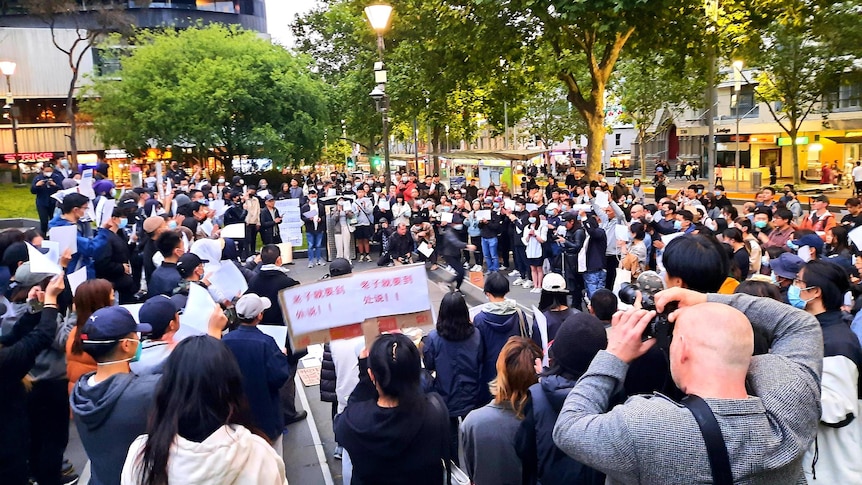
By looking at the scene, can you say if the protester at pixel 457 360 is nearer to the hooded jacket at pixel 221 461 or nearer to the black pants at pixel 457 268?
the hooded jacket at pixel 221 461

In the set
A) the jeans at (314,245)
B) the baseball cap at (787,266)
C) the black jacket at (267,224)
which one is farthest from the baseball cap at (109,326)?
the jeans at (314,245)

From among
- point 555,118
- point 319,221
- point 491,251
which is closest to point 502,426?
point 491,251

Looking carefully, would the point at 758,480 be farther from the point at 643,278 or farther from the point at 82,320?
the point at 82,320

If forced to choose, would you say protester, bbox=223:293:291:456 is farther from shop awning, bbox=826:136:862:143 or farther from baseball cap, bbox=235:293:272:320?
shop awning, bbox=826:136:862:143

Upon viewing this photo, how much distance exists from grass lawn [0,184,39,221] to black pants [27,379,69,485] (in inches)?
725

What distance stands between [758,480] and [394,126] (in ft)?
124

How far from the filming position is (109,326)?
3.41m

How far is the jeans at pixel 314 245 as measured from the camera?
667 inches

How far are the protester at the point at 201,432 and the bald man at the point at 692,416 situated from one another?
4.11ft

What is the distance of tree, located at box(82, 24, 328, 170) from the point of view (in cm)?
2512

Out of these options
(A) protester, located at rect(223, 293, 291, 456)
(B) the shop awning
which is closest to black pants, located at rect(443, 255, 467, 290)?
(A) protester, located at rect(223, 293, 291, 456)

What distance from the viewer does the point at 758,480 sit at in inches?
80.2

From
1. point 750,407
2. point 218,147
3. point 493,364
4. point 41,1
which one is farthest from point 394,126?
point 750,407

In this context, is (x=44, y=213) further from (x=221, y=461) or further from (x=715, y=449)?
(x=715, y=449)
